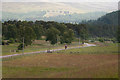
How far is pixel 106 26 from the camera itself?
170 m

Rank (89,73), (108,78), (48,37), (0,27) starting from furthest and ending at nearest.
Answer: (0,27) → (48,37) → (89,73) → (108,78)

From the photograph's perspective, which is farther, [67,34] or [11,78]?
[67,34]

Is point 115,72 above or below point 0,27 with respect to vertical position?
below

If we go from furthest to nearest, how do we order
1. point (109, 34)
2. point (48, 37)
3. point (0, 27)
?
point (109, 34) < point (0, 27) < point (48, 37)

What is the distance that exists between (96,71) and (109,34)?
450ft

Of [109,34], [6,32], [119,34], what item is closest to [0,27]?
[6,32]

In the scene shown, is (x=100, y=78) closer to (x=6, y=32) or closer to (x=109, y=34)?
(x=6, y=32)

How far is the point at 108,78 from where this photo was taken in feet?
77.1

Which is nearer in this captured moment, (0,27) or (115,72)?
(115,72)

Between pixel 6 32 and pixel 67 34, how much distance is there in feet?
88.9

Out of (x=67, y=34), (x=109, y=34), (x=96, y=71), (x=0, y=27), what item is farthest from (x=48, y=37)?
(x=109, y=34)

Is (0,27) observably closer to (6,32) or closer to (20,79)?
(6,32)

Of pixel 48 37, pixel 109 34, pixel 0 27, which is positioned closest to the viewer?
pixel 48 37

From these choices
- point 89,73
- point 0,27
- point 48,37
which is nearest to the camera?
point 89,73
